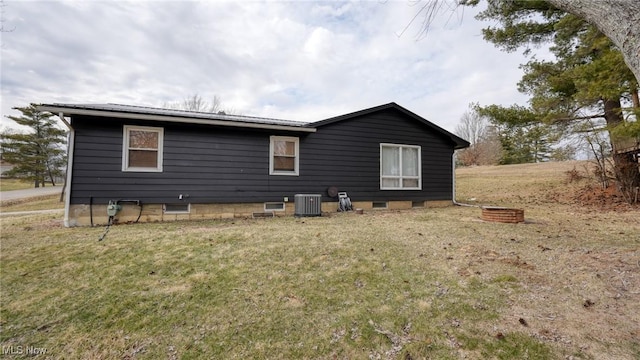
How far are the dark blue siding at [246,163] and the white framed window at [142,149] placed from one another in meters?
0.13

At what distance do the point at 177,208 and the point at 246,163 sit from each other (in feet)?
7.47

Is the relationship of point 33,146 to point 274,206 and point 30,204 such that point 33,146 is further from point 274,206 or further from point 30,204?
point 274,206

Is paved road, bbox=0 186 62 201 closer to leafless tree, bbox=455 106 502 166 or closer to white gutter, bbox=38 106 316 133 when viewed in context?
white gutter, bbox=38 106 316 133

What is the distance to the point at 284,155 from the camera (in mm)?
8672

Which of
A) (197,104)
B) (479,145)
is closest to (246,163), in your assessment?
(197,104)

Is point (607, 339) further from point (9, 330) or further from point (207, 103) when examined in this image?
point (207, 103)

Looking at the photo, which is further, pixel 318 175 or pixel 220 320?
pixel 318 175

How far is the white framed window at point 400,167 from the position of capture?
9.86m

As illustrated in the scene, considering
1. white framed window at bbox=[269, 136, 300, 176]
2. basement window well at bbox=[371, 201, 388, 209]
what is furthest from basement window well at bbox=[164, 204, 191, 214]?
basement window well at bbox=[371, 201, 388, 209]

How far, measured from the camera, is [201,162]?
7703mm

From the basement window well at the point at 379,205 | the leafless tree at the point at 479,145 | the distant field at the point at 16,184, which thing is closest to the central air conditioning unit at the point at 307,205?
the basement window well at the point at 379,205

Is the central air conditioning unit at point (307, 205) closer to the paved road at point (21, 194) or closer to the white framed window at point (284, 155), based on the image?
the white framed window at point (284, 155)

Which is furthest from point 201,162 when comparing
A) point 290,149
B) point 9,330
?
point 9,330

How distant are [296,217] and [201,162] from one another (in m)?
3.15
